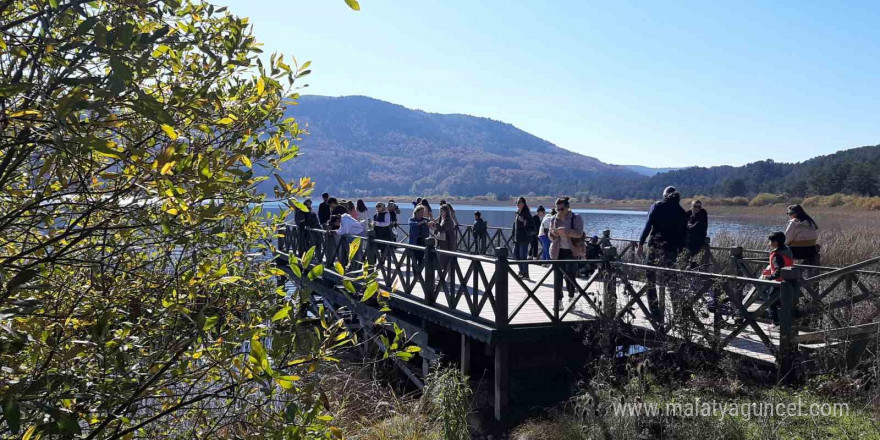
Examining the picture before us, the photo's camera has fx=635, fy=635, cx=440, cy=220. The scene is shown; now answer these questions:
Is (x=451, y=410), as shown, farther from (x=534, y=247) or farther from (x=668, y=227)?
(x=534, y=247)

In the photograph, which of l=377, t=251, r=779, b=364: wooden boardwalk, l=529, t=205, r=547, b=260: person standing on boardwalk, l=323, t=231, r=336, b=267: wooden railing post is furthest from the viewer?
l=529, t=205, r=547, b=260: person standing on boardwalk

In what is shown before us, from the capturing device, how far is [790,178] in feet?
335

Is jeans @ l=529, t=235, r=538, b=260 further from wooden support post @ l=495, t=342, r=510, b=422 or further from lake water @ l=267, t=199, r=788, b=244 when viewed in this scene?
wooden support post @ l=495, t=342, r=510, b=422

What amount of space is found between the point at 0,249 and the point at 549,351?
7.32 m

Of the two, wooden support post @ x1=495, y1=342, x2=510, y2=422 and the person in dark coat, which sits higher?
the person in dark coat

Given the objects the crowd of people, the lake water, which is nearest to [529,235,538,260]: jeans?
the crowd of people

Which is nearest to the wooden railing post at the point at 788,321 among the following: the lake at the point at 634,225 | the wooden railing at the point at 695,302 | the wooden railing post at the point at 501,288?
the wooden railing at the point at 695,302

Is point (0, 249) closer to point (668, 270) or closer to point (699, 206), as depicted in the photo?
point (668, 270)

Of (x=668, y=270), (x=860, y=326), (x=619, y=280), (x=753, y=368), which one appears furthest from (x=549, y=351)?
(x=860, y=326)

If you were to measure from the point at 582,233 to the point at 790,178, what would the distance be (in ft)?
348

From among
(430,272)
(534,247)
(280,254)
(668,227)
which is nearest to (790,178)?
(534,247)

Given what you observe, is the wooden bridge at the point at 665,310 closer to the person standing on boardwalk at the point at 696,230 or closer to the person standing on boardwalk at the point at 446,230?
the person standing on boardwalk at the point at 696,230

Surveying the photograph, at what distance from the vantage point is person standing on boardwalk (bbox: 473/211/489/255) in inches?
684

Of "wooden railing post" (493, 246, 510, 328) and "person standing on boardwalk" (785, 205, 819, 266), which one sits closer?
"wooden railing post" (493, 246, 510, 328)
